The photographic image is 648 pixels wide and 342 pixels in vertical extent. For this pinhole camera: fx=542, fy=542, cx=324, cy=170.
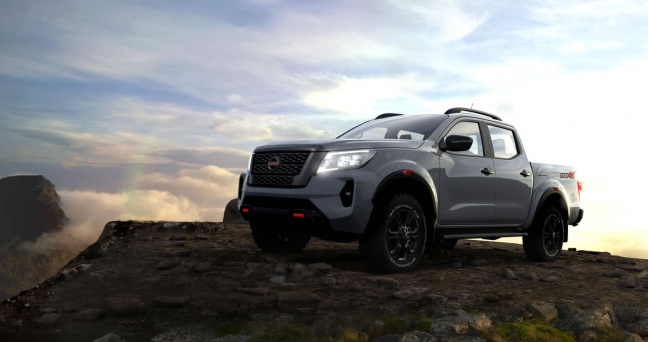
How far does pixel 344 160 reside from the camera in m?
5.96

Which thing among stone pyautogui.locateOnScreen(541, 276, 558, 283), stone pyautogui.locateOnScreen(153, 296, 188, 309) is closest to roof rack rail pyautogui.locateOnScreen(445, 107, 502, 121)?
stone pyautogui.locateOnScreen(541, 276, 558, 283)

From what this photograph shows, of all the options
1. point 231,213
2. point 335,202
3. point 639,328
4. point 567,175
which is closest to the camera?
point 639,328

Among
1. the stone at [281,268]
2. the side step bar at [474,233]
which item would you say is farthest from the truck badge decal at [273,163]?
the side step bar at [474,233]

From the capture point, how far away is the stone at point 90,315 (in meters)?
4.65

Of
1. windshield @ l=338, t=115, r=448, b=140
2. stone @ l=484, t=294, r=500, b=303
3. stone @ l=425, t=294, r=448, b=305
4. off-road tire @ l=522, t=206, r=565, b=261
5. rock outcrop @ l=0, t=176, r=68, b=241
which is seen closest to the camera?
stone @ l=425, t=294, r=448, b=305

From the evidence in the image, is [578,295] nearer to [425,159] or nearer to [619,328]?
[619,328]

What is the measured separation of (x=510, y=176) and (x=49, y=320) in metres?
6.25

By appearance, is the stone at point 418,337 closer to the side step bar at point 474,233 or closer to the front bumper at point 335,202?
the front bumper at point 335,202

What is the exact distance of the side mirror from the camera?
6590mm

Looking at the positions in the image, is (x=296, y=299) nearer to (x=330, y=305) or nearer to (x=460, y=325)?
(x=330, y=305)

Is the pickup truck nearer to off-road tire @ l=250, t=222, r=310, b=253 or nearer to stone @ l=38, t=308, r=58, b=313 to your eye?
off-road tire @ l=250, t=222, r=310, b=253

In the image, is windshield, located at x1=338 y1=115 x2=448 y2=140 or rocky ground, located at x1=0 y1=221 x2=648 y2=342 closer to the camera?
rocky ground, located at x1=0 y1=221 x2=648 y2=342

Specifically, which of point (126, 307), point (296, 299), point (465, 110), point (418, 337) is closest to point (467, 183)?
point (465, 110)

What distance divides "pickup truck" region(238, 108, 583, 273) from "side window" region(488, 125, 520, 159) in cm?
2
